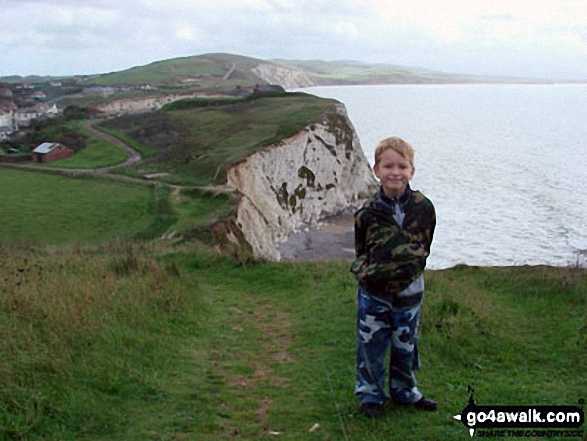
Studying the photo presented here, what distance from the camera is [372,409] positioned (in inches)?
208

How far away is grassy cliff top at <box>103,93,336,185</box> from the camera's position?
44.8 m

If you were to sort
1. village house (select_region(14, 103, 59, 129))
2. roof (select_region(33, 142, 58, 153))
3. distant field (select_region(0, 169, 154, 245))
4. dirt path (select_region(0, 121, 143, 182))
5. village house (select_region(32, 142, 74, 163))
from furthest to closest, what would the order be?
village house (select_region(14, 103, 59, 129)) → roof (select_region(33, 142, 58, 153)) → village house (select_region(32, 142, 74, 163)) → dirt path (select_region(0, 121, 143, 182)) → distant field (select_region(0, 169, 154, 245))

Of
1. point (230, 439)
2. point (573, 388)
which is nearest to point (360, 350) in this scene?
point (230, 439)

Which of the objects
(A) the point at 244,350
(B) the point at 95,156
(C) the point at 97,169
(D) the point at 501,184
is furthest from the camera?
(D) the point at 501,184

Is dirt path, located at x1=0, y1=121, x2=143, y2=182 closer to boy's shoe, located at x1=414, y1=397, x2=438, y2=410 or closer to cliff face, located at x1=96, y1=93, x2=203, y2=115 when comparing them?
boy's shoe, located at x1=414, y1=397, x2=438, y2=410

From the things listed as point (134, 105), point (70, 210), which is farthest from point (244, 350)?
point (134, 105)

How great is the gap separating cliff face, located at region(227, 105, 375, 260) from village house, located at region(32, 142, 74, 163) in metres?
19.2

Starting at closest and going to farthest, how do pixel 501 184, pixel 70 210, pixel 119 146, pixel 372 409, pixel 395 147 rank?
pixel 395 147, pixel 372 409, pixel 70 210, pixel 119 146, pixel 501 184

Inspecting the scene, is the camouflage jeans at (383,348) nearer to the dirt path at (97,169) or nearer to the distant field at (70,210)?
the distant field at (70,210)

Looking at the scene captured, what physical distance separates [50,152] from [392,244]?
5275 centimetres

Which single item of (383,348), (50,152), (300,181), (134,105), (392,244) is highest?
(134,105)

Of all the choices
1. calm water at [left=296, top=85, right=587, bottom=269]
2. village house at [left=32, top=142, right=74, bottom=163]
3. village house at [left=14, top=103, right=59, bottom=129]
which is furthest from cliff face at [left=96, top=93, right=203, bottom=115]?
village house at [left=32, top=142, right=74, bottom=163]

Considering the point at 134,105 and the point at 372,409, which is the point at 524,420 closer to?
the point at 372,409

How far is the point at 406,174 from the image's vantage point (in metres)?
5.11
